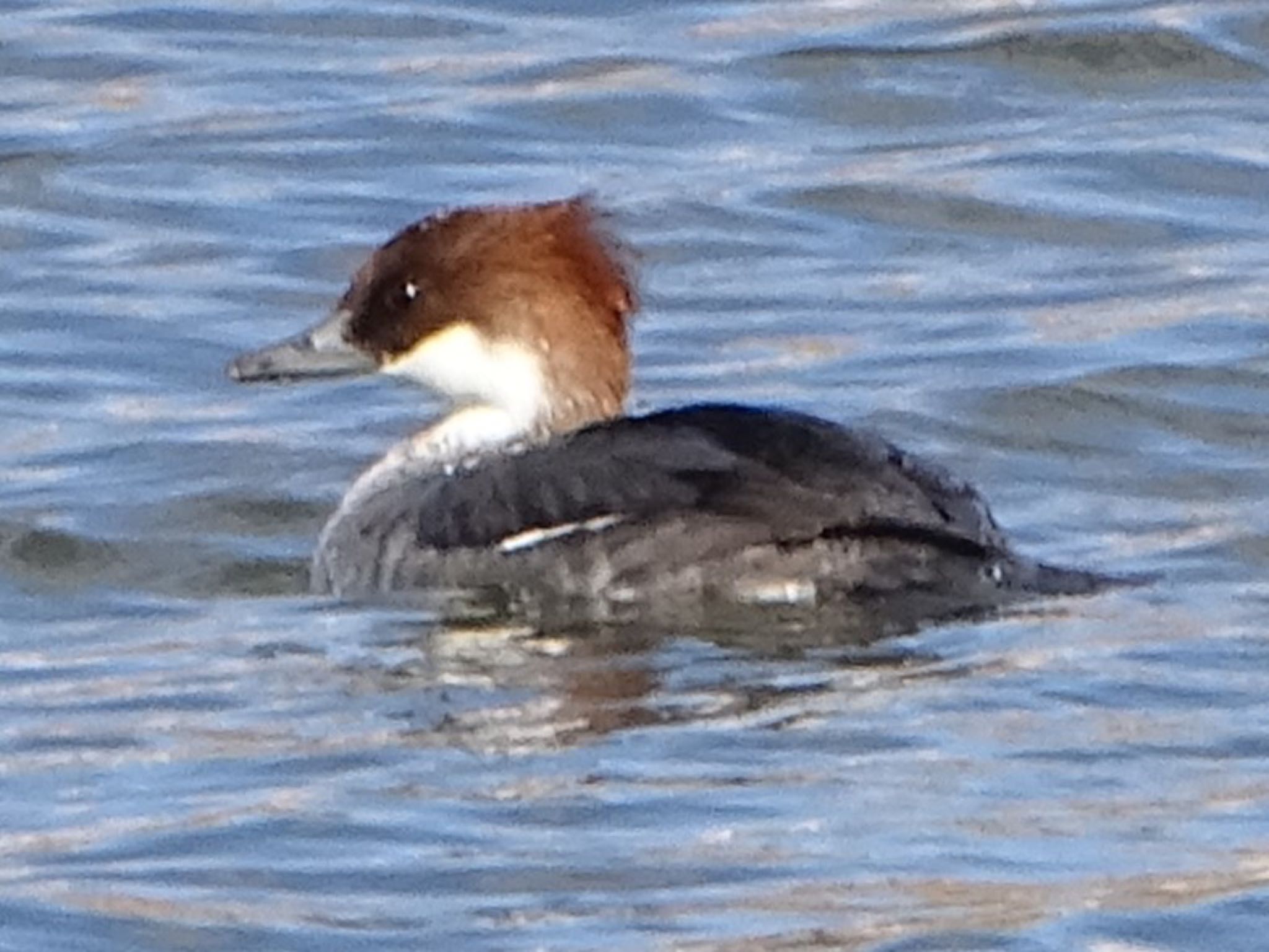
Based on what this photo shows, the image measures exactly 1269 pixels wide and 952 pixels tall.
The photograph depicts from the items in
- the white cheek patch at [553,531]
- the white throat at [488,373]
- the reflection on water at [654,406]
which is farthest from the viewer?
the white throat at [488,373]

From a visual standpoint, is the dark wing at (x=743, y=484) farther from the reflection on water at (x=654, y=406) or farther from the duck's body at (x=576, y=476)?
the reflection on water at (x=654, y=406)

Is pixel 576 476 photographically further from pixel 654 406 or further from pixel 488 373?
pixel 654 406

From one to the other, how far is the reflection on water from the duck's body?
0.51 ft

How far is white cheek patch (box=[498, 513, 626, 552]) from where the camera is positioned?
Answer: 31.9ft

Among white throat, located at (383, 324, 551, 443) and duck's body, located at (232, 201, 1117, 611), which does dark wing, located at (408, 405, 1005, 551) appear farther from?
white throat, located at (383, 324, 551, 443)

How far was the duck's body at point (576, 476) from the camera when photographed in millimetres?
9508

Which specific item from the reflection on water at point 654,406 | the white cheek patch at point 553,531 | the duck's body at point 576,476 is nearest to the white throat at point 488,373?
the duck's body at point 576,476

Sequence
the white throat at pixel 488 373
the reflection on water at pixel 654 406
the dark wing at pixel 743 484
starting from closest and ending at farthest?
the reflection on water at pixel 654 406 < the dark wing at pixel 743 484 < the white throat at pixel 488 373

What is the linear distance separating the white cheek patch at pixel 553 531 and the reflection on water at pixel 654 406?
217 mm

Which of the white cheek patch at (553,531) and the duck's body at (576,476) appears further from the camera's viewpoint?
the white cheek patch at (553,531)

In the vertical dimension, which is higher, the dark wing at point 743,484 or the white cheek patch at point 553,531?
the dark wing at point 743,484

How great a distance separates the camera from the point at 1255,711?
336 inches

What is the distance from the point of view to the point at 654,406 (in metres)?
12.0

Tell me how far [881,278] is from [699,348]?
0.84 meters
